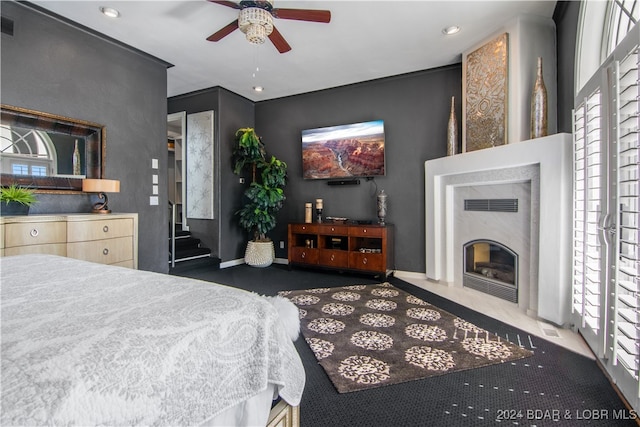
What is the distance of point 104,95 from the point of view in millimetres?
3111

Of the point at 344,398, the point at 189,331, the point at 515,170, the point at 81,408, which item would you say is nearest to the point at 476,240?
the point at 515,170

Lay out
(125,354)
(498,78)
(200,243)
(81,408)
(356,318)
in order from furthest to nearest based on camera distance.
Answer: (200,243), (498,78), (356,318), (125,354), (81,408)

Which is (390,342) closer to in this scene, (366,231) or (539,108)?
(366,231)

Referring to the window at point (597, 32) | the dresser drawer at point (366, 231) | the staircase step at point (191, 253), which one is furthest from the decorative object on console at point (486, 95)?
the staircase step at point (191, 253)

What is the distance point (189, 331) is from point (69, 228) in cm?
248

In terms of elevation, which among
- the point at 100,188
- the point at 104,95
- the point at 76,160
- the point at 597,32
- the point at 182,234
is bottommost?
the point at 182,234

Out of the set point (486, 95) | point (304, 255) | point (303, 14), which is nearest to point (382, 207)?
point (304, 255)

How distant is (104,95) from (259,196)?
2.18m

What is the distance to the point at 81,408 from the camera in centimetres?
48

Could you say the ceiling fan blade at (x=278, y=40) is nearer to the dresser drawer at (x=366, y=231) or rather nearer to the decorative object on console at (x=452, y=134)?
the decorative object on console at (x=452, y=134)

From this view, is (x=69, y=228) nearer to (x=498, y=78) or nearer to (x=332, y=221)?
(x=332, y=221)

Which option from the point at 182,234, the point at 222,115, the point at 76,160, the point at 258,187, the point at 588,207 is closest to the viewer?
the point at 588,207

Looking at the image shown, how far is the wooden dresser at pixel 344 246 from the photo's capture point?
385 cm

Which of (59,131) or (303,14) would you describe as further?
(59,131)
